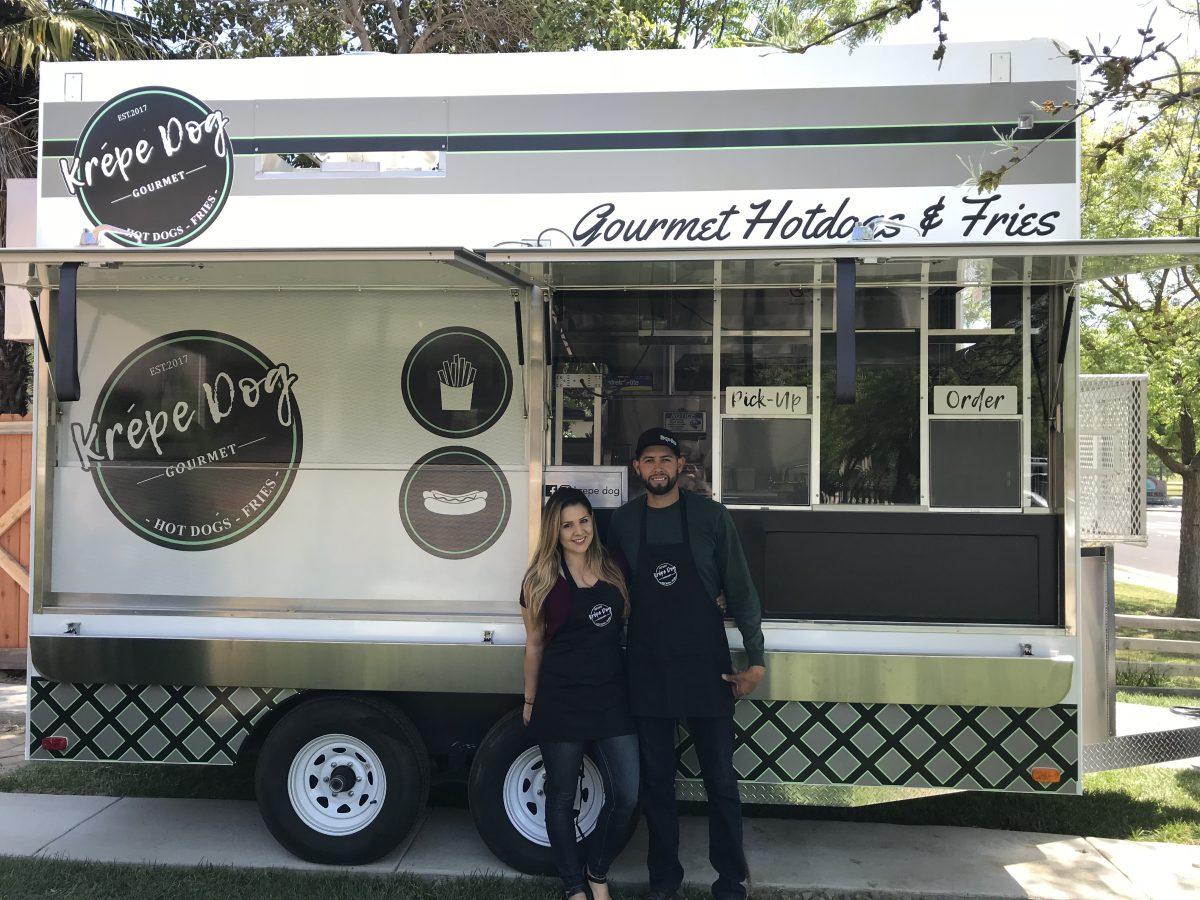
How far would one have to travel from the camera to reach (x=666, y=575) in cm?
393

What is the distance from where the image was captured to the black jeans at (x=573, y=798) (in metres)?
3.85

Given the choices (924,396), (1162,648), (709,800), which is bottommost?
(1162,648)

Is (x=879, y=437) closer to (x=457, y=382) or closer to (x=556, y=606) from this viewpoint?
(x=556, y=606)

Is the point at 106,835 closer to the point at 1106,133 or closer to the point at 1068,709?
the point at 1068,709

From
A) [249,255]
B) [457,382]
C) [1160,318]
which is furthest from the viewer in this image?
[1160,318]

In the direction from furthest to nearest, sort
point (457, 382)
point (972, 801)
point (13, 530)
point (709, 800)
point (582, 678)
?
point (13, 530), point (972, 801), point (457, 382), point (709, 800), point (582, 678)

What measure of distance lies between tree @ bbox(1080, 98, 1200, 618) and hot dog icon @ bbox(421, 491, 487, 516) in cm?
796

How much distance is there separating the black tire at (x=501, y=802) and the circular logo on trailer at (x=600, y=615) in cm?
73

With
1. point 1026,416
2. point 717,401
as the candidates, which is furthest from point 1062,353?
point 717,401

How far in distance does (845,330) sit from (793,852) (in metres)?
2.52

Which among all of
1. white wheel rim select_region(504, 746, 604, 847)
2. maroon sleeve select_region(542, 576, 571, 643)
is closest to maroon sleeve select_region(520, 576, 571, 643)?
maroon sleeve select_region(542, 576, 571, 643)

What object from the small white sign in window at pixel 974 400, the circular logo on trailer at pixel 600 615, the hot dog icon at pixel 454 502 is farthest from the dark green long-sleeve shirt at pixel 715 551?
the small white sign in window at pixel 974 400

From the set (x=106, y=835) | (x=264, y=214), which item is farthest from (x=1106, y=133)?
(x=106, y=835)

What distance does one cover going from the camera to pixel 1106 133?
36.4ft
